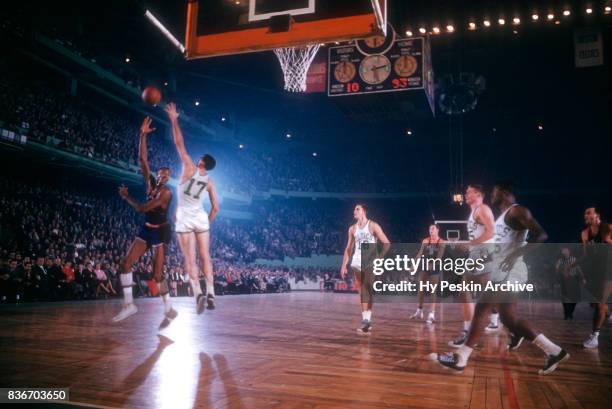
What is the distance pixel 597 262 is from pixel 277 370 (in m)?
4.92

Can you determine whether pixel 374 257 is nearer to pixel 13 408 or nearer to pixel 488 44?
pixel 13 408

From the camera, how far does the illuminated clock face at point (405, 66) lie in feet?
36.1

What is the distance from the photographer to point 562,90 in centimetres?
2270

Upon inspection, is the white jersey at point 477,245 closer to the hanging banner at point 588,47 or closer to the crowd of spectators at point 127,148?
the hanging banner at point 588,47

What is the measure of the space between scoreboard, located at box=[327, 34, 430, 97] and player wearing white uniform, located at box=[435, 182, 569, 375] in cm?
749

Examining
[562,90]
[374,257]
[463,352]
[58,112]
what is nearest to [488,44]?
[562,90]

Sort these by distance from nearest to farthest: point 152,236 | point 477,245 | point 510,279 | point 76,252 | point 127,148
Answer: point 510,279, point 477,245, point 152,236, point 76,252, point 127,148

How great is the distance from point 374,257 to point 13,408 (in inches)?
206

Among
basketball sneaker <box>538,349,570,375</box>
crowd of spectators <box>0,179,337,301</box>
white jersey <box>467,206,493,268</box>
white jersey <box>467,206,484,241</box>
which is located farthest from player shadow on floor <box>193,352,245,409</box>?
crowd of spectators <box>0,179,337,301</box>

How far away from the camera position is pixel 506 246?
4.12m

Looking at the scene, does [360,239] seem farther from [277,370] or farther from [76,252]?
[76,252]

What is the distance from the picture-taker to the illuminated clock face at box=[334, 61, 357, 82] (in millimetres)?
11289

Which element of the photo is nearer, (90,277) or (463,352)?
(463,352)

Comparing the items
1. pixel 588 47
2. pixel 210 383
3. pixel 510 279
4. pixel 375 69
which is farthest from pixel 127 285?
pixel 588 47
